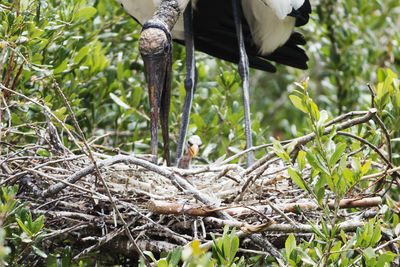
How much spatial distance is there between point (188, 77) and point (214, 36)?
1.48ft

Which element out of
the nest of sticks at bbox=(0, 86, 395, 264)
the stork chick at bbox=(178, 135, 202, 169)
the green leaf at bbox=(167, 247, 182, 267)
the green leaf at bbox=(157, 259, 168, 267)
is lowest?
the stork chick at bbox=(178, 135, 202, 169)

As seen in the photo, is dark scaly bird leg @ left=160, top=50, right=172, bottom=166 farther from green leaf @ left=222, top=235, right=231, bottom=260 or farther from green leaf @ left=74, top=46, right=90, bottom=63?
green leaf @ left=222, top=235, right=231, bottom=260

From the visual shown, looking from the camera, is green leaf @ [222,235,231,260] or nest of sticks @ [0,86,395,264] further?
nest of sticks @ [0,86,395,264]

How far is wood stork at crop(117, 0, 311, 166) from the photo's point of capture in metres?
2.88

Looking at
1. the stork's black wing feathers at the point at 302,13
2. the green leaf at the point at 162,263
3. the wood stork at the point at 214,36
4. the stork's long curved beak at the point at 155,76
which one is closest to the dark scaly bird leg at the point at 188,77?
the wood stork at the point at 214,36

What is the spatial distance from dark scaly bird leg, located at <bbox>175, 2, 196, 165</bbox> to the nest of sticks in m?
0.65

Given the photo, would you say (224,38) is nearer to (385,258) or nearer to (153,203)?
(153,203)

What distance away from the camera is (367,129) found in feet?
9.89

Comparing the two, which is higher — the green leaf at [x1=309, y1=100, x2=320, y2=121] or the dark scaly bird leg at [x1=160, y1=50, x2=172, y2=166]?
the green leaf at [x1=309, y1=100, x2=320, y2=121]

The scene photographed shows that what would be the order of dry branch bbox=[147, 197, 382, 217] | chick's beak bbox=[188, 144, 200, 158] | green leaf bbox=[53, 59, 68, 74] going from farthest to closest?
1. chick's beak bbox=[188, 144, 200, 158]
2. green leaf bbox=[53, 59, 68, 74]
3. dry branch bbox=[147, 197, 382, 217]

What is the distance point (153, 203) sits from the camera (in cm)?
222

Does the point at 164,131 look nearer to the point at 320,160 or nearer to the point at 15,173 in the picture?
the point at 15,173

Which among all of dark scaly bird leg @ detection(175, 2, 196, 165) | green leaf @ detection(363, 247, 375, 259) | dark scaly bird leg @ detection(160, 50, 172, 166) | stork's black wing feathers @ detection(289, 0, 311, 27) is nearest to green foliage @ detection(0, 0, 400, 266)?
green leaf @ detection(363, 247, 375, 259)

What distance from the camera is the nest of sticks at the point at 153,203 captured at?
2215 millimetres
